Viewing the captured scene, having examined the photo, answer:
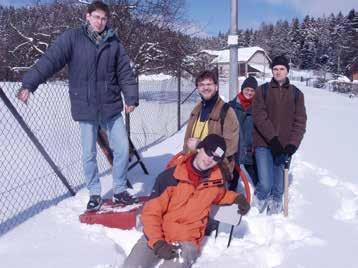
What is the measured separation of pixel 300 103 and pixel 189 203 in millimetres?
1906

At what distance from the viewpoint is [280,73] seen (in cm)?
457

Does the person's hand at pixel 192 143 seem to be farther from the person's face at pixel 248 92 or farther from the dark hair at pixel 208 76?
the person's face at pixel 248 92

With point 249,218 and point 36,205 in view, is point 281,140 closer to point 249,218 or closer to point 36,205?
point 249,218

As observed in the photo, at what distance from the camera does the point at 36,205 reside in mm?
4664

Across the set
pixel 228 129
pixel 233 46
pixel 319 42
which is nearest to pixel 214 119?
pixel 228 129

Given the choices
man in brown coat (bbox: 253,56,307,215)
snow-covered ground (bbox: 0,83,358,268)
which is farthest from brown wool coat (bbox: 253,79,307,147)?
snow-covered ground (bbox: 0,83,358,268)

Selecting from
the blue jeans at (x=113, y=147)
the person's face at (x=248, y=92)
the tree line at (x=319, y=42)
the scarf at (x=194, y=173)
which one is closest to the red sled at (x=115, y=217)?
the blue jeans at (x=113, y=147)

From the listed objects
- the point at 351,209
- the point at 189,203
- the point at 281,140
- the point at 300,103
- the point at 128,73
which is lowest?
the point at 351,209

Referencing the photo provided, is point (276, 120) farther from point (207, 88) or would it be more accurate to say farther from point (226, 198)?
point (226, 198)

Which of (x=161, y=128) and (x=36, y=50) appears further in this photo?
Result: (x=36, y=50)

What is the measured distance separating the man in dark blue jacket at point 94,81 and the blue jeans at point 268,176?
4.82 ft

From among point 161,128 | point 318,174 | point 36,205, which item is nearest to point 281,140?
point 318,174

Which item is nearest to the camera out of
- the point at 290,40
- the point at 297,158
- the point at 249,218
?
the point at 249,218

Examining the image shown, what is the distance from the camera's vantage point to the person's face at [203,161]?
11.3 feet
